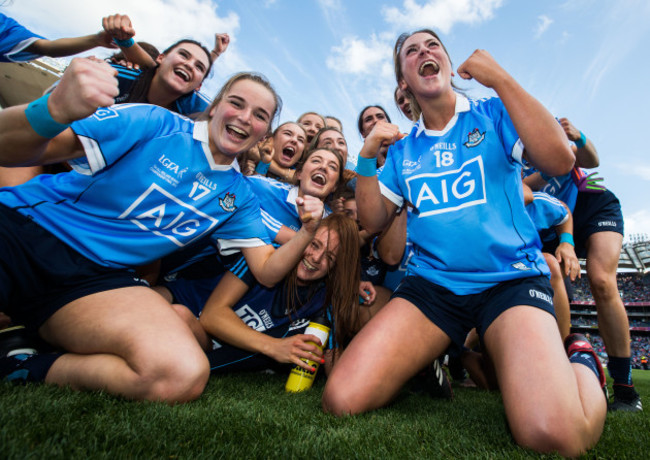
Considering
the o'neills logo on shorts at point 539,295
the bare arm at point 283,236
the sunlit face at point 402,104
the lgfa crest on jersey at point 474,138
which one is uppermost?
the sunlit face at point 402,104

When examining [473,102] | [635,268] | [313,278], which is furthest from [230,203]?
[635,268]

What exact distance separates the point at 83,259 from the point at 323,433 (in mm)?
1569

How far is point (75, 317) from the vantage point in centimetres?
185

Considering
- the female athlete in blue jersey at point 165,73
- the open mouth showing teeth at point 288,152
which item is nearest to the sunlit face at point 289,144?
the open mouth showing teeth at point 288,152

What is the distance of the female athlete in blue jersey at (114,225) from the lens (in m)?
1.71

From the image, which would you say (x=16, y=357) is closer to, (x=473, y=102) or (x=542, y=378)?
(x=542, y=378)

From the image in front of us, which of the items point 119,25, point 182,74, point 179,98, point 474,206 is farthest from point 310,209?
point 179,98

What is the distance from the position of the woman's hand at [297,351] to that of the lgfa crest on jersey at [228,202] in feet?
→ 3.09

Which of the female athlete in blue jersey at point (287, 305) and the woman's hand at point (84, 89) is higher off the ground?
the woman's hand at point (84, 89)

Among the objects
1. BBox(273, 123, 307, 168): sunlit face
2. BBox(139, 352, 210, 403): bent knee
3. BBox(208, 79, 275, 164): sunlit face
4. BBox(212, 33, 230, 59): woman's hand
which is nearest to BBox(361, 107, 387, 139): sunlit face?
BBox(273, 123, 307, 168): sunlit face

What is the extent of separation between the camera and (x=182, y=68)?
3.31 metres

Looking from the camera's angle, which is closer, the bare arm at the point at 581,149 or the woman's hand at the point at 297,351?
the woman's hand at the point at 297,351

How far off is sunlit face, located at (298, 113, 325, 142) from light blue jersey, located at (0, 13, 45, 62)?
9.46 feet

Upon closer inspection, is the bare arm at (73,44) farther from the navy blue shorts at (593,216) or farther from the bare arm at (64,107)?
the navy blue shorts at (593,216)
